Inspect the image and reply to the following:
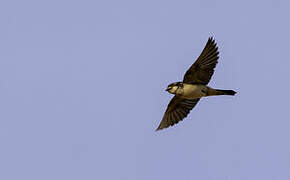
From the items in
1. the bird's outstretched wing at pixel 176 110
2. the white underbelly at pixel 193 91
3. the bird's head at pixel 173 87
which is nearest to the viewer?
Result: the white underbelly at pixel 193 91

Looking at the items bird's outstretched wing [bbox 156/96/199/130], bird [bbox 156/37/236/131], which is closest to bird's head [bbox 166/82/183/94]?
bird [bbox 156/37/236/131]

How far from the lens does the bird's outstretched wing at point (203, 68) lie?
18094 millimetres

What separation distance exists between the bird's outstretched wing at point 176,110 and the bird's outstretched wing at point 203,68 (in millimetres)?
1098

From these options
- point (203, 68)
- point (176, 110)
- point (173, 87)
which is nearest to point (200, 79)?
point (203, 68)

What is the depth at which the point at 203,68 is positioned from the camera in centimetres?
1812

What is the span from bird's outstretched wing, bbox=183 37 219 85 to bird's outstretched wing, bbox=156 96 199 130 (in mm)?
1098

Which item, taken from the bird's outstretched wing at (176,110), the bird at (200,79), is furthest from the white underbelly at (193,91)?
the bird's outstretched wing at (176,110)

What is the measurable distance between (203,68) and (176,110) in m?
1.75

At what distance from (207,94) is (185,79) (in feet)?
A: 2.26

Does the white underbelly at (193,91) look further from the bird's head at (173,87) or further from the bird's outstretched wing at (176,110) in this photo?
the bird's outstretched wing at (176,110)

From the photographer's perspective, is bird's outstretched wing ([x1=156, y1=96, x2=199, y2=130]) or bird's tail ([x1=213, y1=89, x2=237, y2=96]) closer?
bird's tail ([x1=213, y1=89, x2=237, y2=96])

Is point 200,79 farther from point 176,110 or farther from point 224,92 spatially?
point 176,110

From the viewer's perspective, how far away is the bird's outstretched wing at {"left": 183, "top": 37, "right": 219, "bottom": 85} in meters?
18.1

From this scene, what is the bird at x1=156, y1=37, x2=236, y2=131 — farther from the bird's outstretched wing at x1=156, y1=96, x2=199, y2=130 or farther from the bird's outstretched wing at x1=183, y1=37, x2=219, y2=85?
the bird's outstretched wing at x1=156, y1=96, x2=199, y2=130
